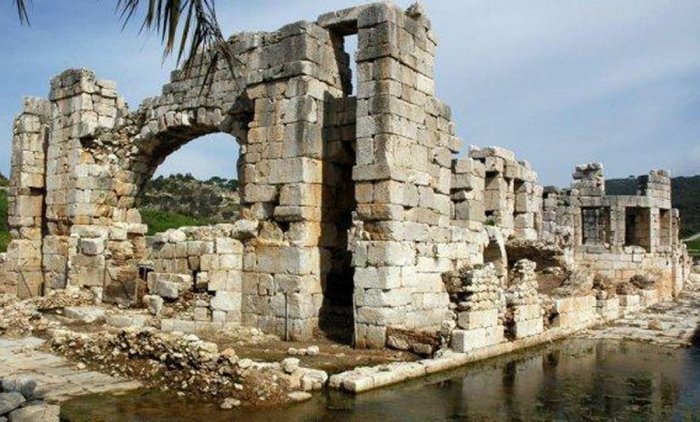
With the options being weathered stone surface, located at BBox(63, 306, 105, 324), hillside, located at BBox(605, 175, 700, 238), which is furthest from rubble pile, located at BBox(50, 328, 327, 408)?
hillside, located at BBox(605, 175, 700, 238)

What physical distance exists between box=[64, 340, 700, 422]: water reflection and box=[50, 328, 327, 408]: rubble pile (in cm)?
31

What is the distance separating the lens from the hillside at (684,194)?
188 feet

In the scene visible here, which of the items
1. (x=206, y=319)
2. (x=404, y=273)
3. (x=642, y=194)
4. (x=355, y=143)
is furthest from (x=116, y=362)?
(x=642, y=194)

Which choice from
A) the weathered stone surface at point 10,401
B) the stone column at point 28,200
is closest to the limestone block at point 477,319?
the weathered stone surface at point 10,401

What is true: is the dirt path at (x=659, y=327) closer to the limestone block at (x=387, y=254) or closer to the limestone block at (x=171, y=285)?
the limestone block at (x=387, y=254)

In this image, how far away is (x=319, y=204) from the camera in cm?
1182

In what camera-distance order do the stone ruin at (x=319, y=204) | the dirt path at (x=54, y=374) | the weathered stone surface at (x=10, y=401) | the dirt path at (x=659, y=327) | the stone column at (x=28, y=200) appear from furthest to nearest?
1. the stone column at (x=28, y=200)
2. the dirt path at (x=659, y=327)
3. the stone ruin at (x=319, y=204)
4. the dirt path at (x=54, y=374)
5. the weathered stone surface at (x=10, y=401)

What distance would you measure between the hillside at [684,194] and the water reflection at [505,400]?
4841cm

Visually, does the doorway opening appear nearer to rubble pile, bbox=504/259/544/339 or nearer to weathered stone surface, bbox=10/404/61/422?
rubble pile, bbox=504/259/544/339

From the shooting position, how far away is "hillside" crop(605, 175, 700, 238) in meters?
57.2

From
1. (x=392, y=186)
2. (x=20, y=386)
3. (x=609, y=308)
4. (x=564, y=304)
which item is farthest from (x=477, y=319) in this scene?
(x=609, y=308)

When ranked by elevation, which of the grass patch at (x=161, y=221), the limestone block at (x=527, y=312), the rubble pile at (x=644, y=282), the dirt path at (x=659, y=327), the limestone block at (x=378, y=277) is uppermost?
the grass patch at (x=161, y=221)

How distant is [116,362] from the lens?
8758 mm

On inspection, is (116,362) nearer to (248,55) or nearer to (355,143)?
(355,143)
